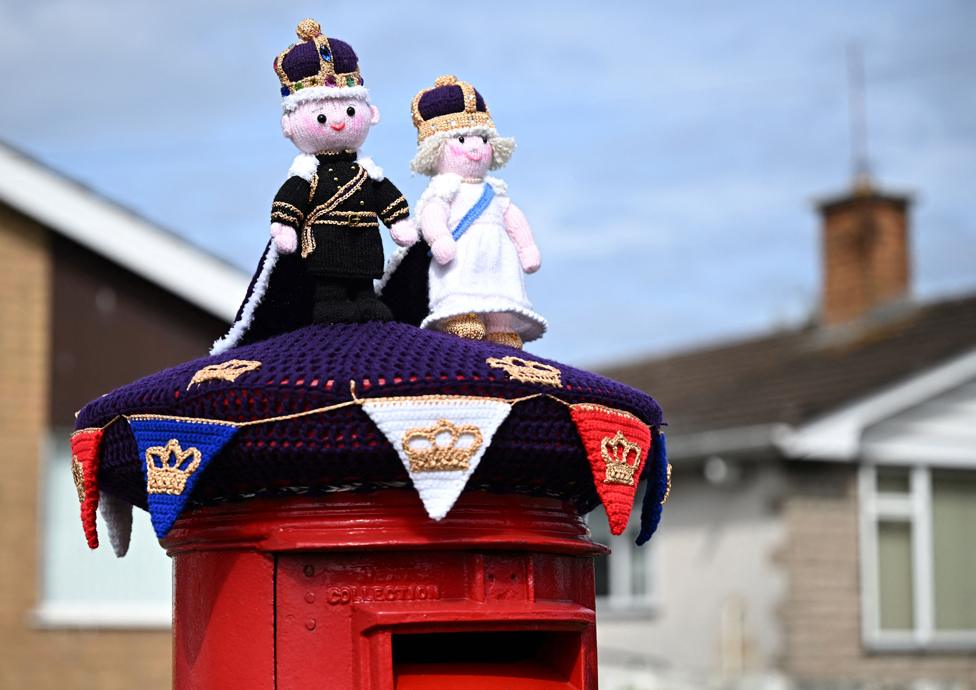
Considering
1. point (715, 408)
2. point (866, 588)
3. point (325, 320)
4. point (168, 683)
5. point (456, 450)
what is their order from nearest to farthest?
point (456, 450)
point (325, 320)
point (168, 683)
point (866, 588)
point (715, 408)

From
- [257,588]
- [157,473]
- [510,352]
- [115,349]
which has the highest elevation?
[115,349]

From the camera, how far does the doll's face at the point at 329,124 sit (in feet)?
9.80

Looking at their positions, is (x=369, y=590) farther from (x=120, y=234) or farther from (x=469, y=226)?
(x=120, y=234)

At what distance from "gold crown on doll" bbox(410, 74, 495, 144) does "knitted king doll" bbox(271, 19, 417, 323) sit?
19cm

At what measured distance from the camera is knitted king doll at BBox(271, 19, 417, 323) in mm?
2959

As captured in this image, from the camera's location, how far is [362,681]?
2.70 meters

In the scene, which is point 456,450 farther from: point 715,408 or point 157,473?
point 715,408

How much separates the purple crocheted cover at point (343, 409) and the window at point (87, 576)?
Result: 642 cm

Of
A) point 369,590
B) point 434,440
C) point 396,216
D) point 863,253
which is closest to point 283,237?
point 396,216

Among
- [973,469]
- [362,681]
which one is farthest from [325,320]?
[973,469]

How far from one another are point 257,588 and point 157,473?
28 centimetres

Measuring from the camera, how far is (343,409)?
2.63 meters

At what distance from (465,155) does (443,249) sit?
23cm

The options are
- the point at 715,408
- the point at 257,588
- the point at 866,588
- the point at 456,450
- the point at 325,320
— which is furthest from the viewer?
the point at 715,408
